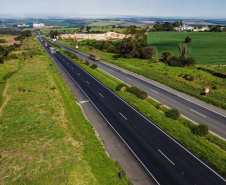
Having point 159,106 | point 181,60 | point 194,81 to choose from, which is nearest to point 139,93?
point 159,106

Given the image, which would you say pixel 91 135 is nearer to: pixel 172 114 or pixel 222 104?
pixel 172 114

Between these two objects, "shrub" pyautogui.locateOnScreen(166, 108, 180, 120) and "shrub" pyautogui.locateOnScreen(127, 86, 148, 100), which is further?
"shrub" pyautogui.locateOnScreen(127, 86, 148, 100)

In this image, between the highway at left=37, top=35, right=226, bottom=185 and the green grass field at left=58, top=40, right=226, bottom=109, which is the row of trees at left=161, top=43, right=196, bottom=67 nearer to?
the green grass field at left=58, top=40, right=226, bottom=109

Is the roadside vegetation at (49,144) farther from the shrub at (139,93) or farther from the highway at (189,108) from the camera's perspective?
the highway at (189,108)

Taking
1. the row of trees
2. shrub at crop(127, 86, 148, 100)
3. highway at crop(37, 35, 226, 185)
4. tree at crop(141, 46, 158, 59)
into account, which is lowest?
highway at crop(37, 35, 226, 185)

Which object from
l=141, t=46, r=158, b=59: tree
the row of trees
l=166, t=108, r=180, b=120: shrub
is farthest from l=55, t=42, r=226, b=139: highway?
l=141, t=46, r=158, b=59: tree

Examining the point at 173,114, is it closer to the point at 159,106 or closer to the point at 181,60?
the point at 159,106
